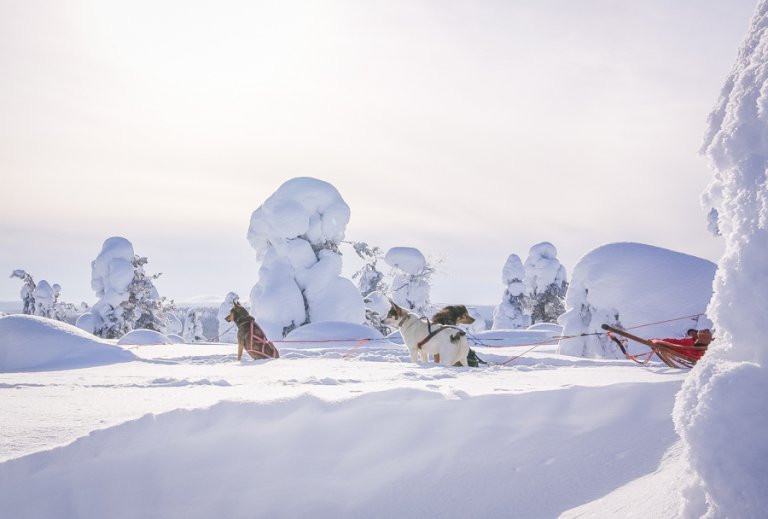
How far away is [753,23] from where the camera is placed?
2.09 meters

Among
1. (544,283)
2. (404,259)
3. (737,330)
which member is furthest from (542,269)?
(737,330)

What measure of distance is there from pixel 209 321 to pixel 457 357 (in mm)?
121334

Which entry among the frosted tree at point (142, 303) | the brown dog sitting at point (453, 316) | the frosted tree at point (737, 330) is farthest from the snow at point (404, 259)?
the frosted tree at point (737, 330)

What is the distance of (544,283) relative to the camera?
1398 inches

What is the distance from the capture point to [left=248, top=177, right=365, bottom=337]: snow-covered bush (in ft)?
70.4

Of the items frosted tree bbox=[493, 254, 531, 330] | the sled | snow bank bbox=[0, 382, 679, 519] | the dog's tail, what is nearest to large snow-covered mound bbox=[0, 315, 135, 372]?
the dog's tail

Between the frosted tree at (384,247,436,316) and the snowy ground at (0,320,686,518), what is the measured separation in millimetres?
28712

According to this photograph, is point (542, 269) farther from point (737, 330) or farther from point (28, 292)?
point (28, 292)

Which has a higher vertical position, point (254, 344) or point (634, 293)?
point (634, 293)

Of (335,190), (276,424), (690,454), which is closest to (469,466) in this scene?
(276,424)

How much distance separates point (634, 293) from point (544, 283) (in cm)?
2481

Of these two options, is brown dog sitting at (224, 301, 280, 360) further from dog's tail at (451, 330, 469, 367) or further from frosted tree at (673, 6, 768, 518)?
frosted tree at (673, 6, 768, 518)

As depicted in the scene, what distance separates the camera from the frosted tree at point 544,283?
35.4 meters

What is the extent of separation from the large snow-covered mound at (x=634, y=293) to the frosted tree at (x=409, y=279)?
19901 millimetres
